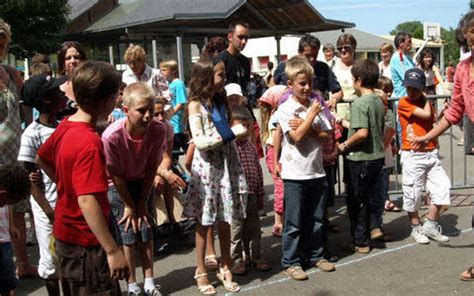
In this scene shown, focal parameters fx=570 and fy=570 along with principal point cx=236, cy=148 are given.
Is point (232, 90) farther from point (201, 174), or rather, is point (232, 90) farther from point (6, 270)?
point (6, 270)

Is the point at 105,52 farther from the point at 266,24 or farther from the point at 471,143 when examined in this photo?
the point at 471,143

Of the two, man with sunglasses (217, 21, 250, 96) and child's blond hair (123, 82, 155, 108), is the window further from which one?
child's blond hair (123, 82, 155, 108)

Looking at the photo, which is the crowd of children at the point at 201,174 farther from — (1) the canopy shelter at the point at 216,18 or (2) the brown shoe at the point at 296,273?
(1) the canopy shelter at the point at 216,18

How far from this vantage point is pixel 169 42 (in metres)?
19.0

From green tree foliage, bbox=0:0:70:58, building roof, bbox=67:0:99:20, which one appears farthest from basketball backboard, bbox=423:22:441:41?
building roof, bbox=67:0:99:20

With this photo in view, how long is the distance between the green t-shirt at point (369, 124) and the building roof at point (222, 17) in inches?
375

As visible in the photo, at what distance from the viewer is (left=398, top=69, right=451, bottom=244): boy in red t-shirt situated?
18.2ft

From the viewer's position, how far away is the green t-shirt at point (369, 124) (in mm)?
5270

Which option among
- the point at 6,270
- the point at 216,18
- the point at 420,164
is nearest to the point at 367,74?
the point at 420,164

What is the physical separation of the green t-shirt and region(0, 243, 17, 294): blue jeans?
3.14m

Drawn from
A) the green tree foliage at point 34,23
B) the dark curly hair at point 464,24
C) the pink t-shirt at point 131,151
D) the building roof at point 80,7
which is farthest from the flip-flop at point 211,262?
the building roof at point 80,7

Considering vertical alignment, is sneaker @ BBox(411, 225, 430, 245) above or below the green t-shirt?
below

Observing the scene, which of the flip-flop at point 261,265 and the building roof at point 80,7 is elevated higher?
the building roof at point 80,7

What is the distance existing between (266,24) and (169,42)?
3.34m
